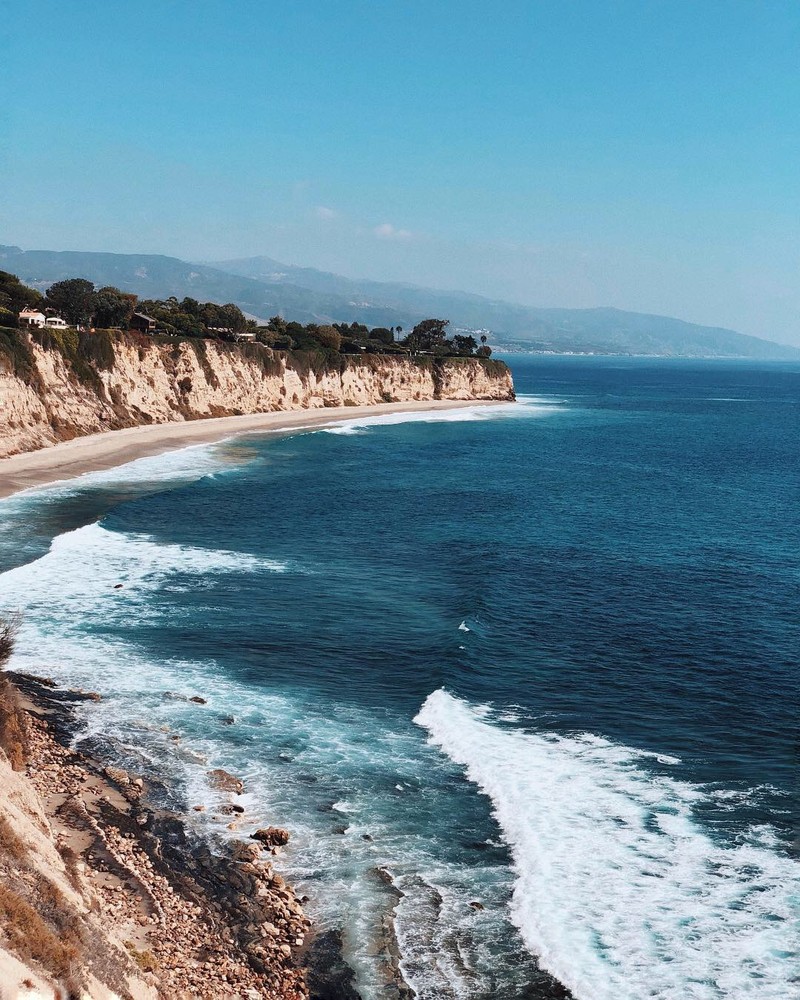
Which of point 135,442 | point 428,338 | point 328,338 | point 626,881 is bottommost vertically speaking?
point 626,881

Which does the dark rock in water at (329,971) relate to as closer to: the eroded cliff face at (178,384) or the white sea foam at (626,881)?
the white sea foam at (626,881)

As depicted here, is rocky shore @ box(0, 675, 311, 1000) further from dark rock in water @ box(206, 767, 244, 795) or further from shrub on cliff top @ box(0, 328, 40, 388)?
shrub on cliff top @ box(0, 328, 40, 388)

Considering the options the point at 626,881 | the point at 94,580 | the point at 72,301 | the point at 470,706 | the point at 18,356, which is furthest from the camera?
the point at 72,301

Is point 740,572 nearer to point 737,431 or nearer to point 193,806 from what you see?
point 193,806

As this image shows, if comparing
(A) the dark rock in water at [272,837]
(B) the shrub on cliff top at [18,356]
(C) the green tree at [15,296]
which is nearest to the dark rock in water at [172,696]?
(A) the dark rock in water at [272,837]

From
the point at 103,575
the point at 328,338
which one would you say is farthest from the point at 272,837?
the point at 328,338

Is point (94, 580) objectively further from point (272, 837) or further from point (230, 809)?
point (272, 837)
